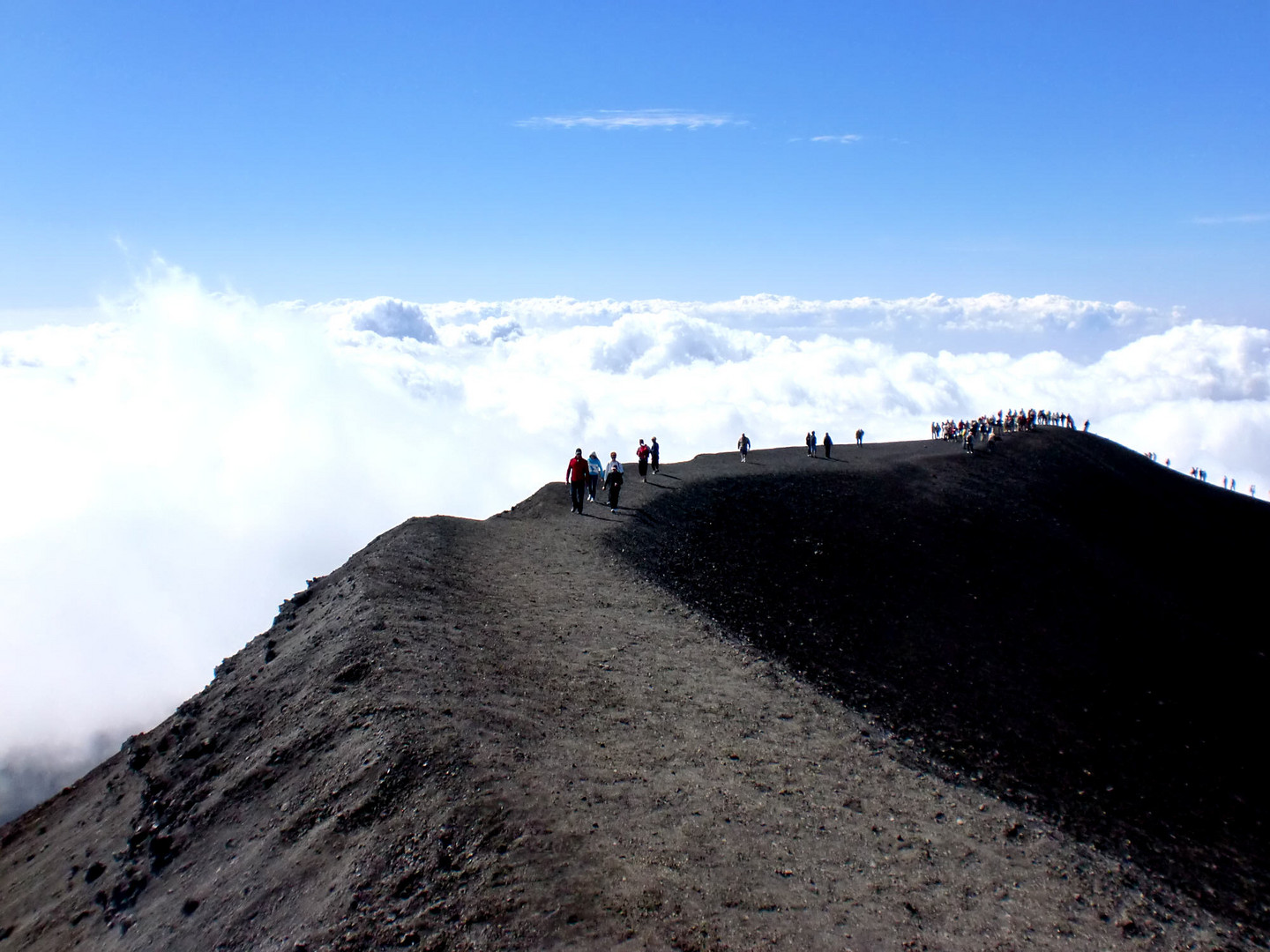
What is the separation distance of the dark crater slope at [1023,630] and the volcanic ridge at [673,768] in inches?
5.2

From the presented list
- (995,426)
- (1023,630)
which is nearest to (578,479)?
(1023,630)

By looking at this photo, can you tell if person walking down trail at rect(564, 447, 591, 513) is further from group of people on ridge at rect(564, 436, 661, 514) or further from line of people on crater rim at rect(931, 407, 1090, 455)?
line of people on crater rim at rect(931, 407, 1090, 455)

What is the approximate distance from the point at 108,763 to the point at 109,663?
691 feet

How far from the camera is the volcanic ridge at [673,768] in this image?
8.25m

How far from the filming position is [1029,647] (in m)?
22.8

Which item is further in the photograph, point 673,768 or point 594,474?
point 594,474

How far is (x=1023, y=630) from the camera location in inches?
939

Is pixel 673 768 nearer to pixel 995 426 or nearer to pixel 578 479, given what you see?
pixel 578 479

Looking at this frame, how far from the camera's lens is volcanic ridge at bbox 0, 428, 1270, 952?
8250mm

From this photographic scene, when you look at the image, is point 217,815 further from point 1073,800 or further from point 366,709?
point 1073,800

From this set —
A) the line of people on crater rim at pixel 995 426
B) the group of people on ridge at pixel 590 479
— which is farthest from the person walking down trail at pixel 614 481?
the line of people on crater rim at pixel 995 426

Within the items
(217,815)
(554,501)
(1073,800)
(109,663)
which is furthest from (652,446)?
(109,663)

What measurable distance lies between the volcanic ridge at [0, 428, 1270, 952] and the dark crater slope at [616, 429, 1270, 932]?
0.13 meters

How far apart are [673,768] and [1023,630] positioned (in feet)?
55.4
